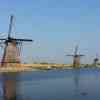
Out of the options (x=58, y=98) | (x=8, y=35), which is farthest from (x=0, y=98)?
(x=8, y=35)

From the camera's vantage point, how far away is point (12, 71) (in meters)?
120

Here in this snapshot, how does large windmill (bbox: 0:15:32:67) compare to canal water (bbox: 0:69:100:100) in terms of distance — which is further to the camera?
large windmill (bbox: 0:15:32:67)

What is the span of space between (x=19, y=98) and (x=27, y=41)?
3116 inches

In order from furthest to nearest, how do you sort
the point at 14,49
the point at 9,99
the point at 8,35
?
the point at 8,35 < the point at 14,49 < the point at 9,99

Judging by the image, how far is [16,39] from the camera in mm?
116750

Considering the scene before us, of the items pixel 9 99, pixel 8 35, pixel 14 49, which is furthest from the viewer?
pixel 8 35

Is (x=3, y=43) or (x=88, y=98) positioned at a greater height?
(x=3, y=43)

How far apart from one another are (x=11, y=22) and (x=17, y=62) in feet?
64.5

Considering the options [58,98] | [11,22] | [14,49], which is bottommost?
[58,98]

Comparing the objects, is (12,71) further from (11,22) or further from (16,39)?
(11,22)

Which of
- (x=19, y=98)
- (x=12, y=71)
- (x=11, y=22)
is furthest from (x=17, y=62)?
(x=19, y=98)

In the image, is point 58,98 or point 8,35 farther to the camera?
point 8,35

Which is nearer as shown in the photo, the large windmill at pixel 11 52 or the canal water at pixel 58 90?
the canal water at pixel 58 90

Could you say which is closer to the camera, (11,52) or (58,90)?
(58,90)
